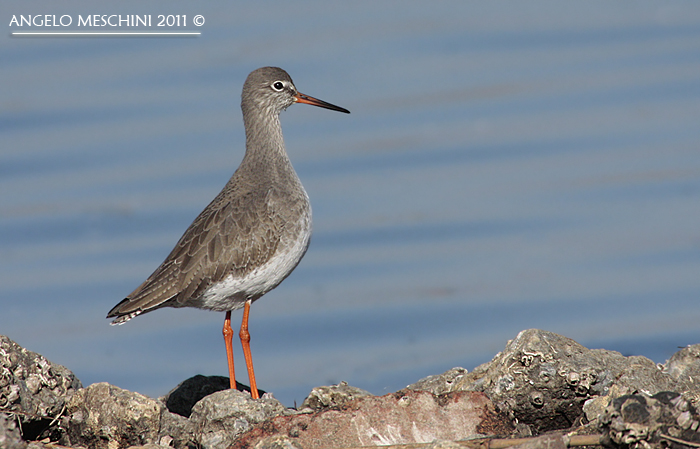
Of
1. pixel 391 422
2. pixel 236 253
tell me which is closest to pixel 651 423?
pixel 391 422

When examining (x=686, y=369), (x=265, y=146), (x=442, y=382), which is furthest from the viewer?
(x=265, y=146)

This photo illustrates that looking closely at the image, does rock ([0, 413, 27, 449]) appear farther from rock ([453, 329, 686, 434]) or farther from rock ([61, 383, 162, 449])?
rock ([453, 329, 686, 434])

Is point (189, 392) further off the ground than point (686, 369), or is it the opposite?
point (189, 392)

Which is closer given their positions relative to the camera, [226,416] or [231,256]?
[226,416]

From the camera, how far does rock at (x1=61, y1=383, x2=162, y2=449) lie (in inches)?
236

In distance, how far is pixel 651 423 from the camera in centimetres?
443

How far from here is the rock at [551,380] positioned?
5891 millimetres

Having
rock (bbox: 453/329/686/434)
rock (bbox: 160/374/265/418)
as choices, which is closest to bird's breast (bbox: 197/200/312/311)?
rock (bbox: 160/374/265/418)

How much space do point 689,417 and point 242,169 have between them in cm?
591

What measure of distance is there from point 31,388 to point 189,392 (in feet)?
5.74

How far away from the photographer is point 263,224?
8.48 metres

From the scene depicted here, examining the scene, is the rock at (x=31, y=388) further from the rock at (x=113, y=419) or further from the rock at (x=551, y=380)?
the rock at (x=551, y=380)

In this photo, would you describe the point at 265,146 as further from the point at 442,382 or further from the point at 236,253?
the point at 442,382

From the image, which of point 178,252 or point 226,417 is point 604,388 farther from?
point 178,252
